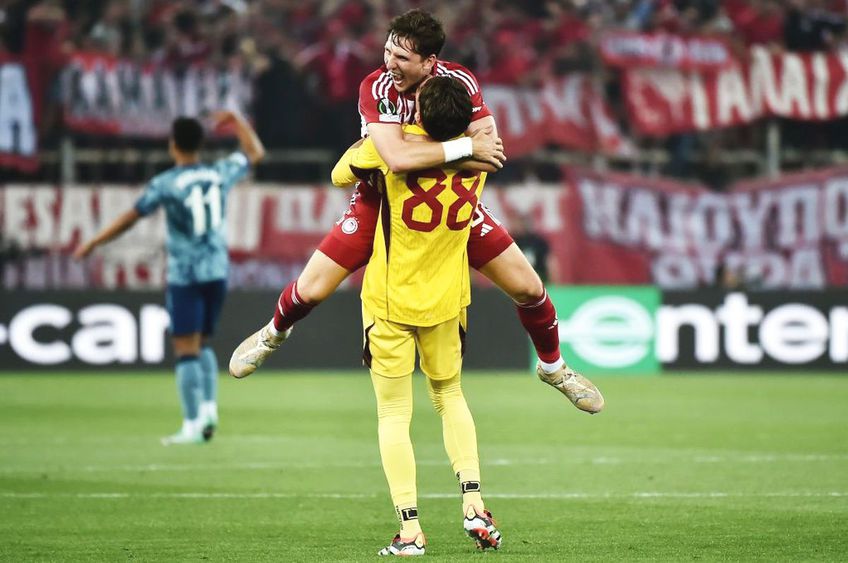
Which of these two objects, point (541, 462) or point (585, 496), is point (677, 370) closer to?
point (541, 462)

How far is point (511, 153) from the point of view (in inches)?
766

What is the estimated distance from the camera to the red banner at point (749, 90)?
1994 centimetres

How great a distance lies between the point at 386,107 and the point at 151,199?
512 cm

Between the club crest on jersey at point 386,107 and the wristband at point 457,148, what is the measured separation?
1.10 feet

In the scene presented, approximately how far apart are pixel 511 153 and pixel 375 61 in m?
2.13

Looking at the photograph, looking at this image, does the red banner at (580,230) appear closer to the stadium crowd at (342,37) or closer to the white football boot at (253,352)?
the stadium crowd at (342,37)

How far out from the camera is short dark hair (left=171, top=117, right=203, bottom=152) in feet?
37.0

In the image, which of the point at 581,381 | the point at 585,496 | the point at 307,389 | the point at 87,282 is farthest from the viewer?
the point at 87,282

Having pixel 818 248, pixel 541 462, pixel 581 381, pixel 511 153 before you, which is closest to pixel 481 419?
pixel 541 462

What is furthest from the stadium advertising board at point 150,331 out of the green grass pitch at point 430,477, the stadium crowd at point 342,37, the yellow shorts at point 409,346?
the yellow shorts at point 409,346

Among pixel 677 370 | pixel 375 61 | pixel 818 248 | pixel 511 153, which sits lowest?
pixel 677 370

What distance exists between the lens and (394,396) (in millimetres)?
6570

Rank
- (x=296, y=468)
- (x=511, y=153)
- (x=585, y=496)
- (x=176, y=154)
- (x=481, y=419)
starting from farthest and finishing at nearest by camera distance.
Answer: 1. (x=511, y=153)
2. (x=481, y=419)
3. (x=176, y=154)
4. (x=296, y=468)
5. (x=585, y=496)

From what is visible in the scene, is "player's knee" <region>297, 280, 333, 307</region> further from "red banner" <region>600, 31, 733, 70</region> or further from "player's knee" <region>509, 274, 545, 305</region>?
"red banner" <region>600, 31, 733, 70</region>
